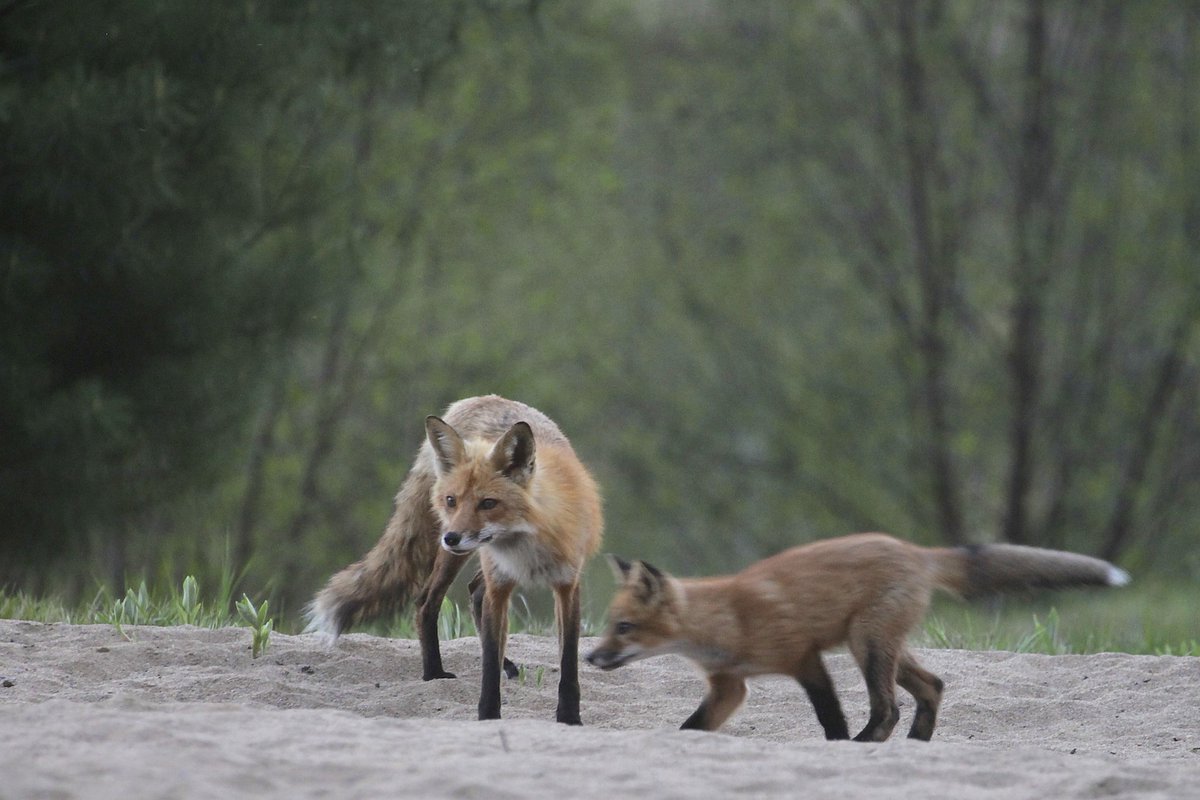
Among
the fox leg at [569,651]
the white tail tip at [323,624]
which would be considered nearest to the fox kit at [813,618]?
the fox leg at [569,651]

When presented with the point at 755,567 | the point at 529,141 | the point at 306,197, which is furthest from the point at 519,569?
the point at 529,141

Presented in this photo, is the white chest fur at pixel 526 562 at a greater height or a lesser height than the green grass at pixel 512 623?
greater

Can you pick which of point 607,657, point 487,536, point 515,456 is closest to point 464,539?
point 487,536

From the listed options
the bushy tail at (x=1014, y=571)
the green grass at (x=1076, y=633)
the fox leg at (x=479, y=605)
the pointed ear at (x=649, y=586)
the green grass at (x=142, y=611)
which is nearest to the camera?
the pointed ear at (x=649, y=586)

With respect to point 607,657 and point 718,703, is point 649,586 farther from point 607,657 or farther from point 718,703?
point 718,703

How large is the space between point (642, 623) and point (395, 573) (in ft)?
4.43

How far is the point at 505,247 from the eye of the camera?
1677 cm

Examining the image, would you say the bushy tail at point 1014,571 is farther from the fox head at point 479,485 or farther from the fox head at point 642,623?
the fox head at point 479,485

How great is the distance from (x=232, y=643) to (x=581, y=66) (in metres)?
11.6

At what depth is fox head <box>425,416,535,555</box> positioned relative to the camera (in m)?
5.47

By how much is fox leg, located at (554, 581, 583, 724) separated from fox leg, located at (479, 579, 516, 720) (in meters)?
0.23

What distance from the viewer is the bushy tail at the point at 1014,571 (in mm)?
5609

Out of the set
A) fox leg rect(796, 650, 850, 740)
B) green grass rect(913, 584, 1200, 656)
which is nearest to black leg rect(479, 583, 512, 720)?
fox leg rect(796, 650, 850, 740)

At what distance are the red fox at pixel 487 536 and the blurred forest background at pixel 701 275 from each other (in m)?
4.46
